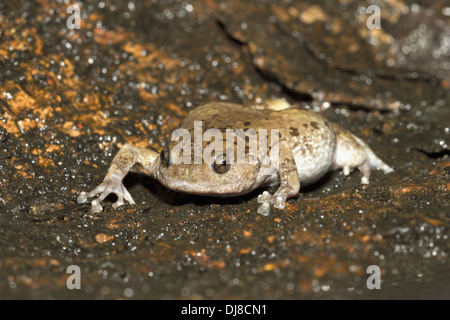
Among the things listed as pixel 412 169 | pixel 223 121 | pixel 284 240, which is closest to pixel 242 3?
pixel 223 121

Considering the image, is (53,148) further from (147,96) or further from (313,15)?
(313,15)

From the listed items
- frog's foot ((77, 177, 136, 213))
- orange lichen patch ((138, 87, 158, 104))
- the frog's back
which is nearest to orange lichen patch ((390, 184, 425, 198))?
the frog's back

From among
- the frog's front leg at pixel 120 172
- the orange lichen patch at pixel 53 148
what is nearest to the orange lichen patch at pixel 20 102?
the orange lichen patch at pixel 53 148

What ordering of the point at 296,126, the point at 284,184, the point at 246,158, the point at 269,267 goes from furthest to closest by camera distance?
the point at 296,126
the point at 284,184
the point at 246,158
the point at 269,267

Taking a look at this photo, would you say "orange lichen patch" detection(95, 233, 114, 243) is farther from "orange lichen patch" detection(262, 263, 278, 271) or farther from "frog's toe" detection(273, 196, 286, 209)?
"frog's toe" detection(273, 196, 286, 209)

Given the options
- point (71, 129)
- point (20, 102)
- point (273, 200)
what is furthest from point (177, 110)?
point (273, 200)
